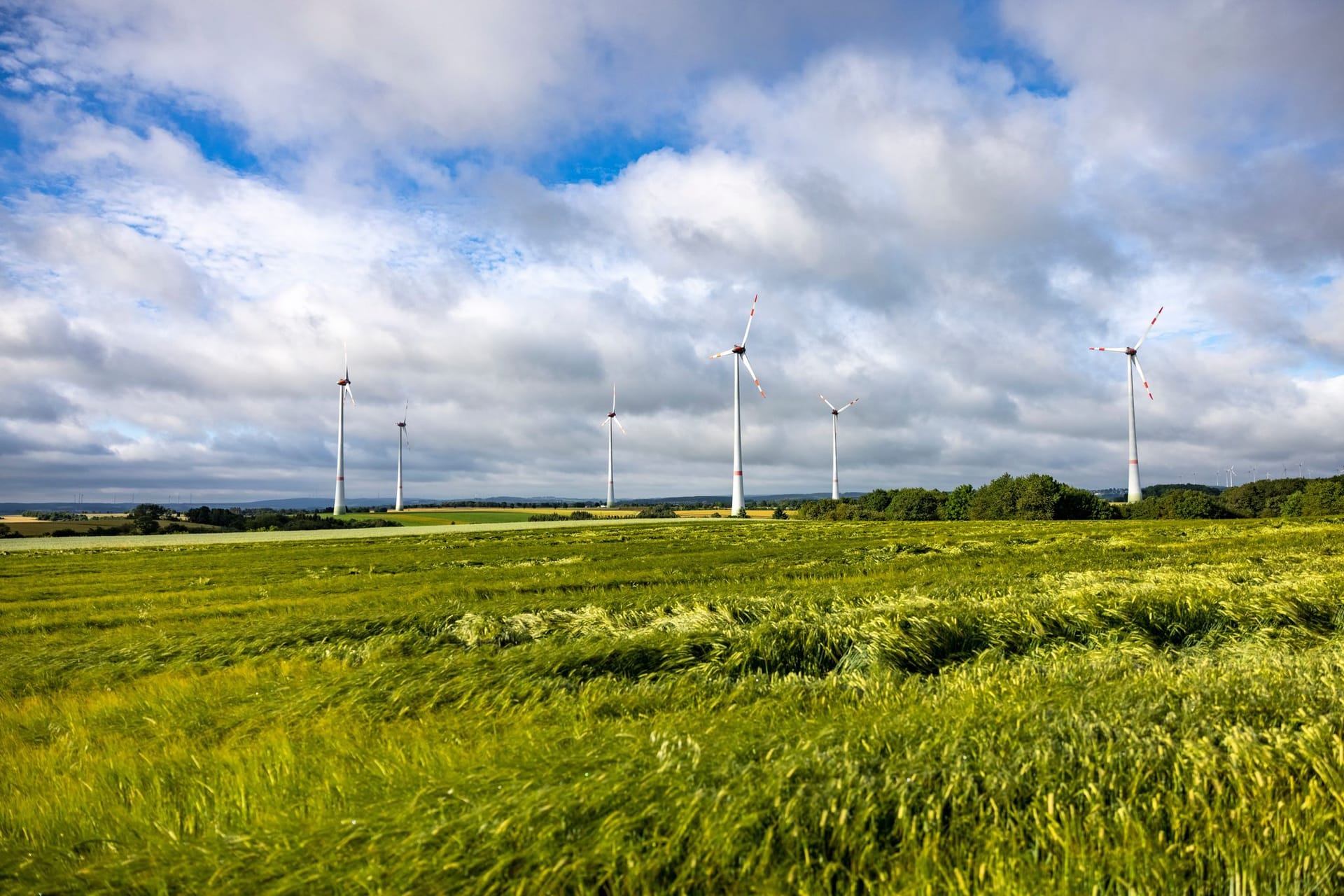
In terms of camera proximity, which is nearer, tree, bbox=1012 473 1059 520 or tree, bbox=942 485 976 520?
tree, bbox=1012 473 1059 520

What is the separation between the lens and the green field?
3770 mm

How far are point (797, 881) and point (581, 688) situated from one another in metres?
4.79

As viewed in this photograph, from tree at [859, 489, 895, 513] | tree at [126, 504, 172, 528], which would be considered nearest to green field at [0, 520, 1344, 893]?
tree at [126, 504, 172, 528]

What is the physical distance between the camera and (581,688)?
8.01 m

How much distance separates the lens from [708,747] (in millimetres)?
5098

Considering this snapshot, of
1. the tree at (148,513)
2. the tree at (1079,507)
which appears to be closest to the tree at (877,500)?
the tree at (1079,507)

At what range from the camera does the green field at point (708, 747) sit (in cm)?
377

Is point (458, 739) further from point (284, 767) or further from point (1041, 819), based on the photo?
point (1041, 819)

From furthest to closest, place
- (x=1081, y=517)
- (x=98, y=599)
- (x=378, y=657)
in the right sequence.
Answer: (x=1081, y=517) < (x=98, y=599) < (x=378, y=657)

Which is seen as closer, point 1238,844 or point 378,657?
point 1238,844

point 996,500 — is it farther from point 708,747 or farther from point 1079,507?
point 708,747

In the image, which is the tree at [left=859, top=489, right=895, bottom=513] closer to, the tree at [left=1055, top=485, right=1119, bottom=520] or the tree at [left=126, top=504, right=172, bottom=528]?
the tree at [left=1055, top=485, right=1119, bottom=520]

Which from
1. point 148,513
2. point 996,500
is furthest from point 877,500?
point 148,513

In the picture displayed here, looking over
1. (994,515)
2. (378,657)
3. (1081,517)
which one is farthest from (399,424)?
(378,657)
